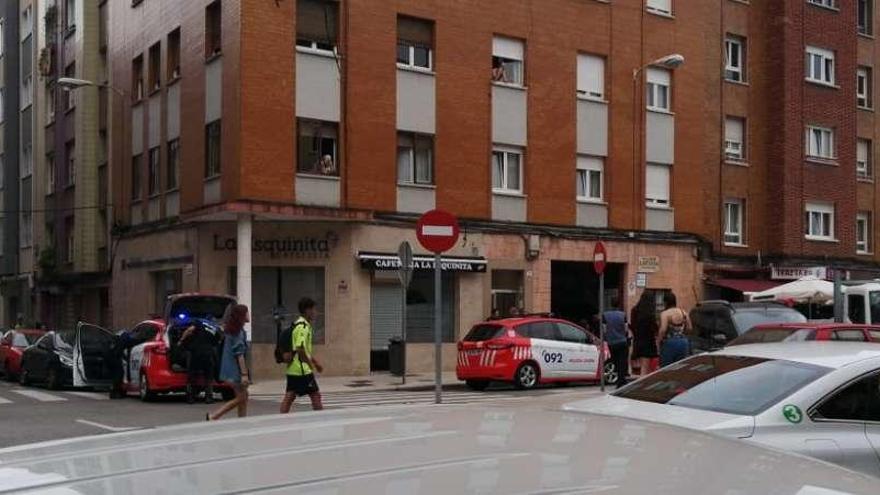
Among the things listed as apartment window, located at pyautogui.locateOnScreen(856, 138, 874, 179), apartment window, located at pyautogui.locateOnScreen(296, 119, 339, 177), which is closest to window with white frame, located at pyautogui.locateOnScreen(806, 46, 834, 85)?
apartment window, located at pyautogui.locateOnScreen(856, 138, 874, 179)

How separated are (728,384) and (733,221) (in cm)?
2611

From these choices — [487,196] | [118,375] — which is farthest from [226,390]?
[487,196]

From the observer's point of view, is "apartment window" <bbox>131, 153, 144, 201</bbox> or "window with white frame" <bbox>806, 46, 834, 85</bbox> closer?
"apartment window" <bbox>131, 153, 144, 201</bbox>

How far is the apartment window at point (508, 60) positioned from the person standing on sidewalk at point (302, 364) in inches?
591

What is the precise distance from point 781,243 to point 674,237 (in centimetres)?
428

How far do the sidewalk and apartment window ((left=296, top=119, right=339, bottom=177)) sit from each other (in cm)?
487

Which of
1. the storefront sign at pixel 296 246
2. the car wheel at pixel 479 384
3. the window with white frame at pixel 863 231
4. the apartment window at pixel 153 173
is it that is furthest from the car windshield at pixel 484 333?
the window with white frame at pixel 863 231

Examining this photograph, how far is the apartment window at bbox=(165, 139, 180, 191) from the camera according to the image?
86.1ft

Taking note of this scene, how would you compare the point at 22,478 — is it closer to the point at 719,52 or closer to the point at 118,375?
the point at 118,375

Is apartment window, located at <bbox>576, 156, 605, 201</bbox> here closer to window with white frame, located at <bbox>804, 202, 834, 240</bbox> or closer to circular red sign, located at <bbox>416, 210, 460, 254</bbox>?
window with white frame, located at <bbox>804, 202, 834, 240</bbox>

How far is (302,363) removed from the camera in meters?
12.4

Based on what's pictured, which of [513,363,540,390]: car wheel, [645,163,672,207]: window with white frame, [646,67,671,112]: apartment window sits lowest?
[513,363,540,390]: car wheel

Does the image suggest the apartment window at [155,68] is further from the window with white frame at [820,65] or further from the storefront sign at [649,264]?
the window with white frame at [820,65]

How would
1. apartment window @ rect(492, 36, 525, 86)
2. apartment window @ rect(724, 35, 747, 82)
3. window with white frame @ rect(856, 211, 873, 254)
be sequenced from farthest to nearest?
1. window with white frame @ rect(856, 211, 873, 254)
2. apartment window @ rect(724, 35, 747, 82)
3. apartment window @ rect(492, 36, 525, 86)
